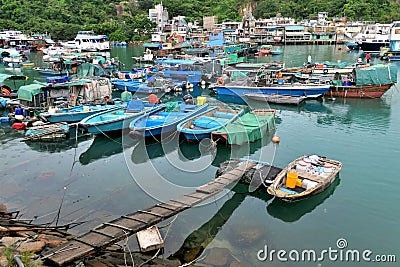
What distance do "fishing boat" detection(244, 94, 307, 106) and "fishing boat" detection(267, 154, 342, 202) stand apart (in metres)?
11.8

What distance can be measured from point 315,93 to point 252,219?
1697 cm

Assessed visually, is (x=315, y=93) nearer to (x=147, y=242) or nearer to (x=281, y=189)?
(x=281, y=189)

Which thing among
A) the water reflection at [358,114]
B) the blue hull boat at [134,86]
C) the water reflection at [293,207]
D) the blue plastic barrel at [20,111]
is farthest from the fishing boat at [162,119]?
the water reflection at [358,114]

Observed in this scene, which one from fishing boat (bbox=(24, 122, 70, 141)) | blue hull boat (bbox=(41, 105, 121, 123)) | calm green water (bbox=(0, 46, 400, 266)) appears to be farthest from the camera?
blue hull boat (bbox=(41, 105, 121, 123))

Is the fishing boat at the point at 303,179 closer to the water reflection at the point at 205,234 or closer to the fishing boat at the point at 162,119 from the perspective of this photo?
the water reflection at the point at 205,234

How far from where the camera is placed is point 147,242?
9031 millimetres

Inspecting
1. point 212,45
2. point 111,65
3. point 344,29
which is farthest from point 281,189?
point 344,29

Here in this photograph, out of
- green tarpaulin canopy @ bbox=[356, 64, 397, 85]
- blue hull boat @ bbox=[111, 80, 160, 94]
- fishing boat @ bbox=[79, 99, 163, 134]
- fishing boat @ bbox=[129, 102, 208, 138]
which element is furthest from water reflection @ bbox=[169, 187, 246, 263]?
Result: green tarpaulin canopy @ bbox=[356, 64, 397, 85]

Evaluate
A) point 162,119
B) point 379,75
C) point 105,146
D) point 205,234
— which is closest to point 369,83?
point 379,75

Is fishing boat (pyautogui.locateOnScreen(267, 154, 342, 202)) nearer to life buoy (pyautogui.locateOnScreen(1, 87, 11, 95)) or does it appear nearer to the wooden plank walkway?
the wooden plank walkway

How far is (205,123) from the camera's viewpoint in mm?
17531

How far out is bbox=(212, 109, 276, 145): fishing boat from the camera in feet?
53.6

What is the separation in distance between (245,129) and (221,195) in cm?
507

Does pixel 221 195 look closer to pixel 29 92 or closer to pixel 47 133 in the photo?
pixel 47 133
